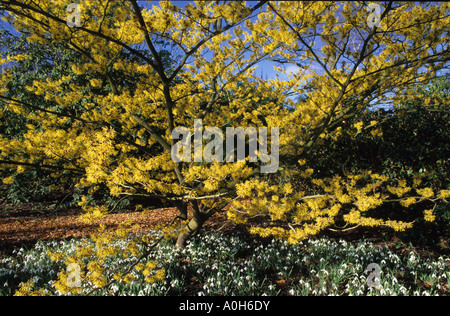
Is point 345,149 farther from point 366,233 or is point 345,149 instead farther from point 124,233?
point 124,233

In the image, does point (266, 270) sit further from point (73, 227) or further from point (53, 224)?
point (53, 224)

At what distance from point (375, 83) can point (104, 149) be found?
329cm

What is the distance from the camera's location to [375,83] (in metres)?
3.46

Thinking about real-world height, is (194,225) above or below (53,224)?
above
